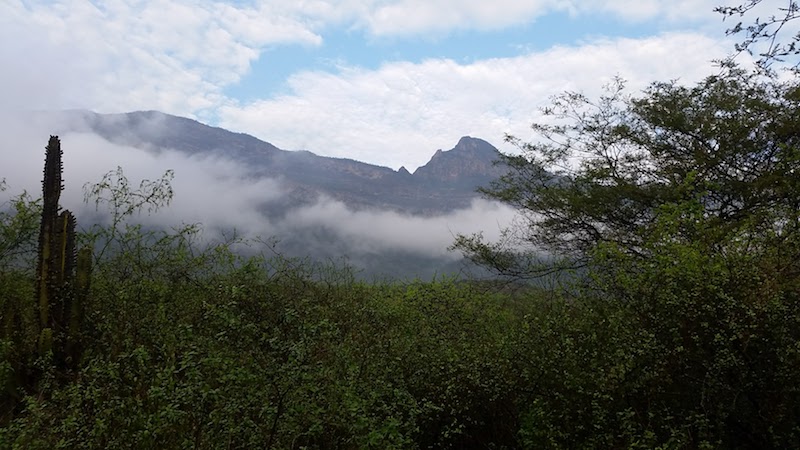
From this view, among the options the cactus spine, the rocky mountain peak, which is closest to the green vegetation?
the cactus spine

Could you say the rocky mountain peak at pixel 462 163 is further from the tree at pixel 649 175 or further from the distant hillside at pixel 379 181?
the tree at pixel 649 175

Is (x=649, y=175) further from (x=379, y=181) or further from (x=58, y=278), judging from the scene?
(x=379, y=181)

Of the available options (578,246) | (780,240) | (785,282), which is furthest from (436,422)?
(578,246)

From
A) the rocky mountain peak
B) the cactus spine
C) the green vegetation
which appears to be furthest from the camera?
the rocky mountain peak

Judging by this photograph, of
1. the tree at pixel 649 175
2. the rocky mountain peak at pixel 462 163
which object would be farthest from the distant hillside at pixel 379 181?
the tree at pixel 649 175

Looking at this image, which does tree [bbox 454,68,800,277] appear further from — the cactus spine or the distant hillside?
the distant hillside

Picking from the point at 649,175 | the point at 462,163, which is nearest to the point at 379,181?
the point at 462,163

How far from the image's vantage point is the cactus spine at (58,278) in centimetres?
697

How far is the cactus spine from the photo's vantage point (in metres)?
6.97

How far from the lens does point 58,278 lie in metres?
7.27

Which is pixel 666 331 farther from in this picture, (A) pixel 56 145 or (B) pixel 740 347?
(A) pixel 56 145

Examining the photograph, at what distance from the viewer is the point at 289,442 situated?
4.30m

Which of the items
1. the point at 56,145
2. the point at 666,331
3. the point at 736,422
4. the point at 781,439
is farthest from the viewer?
the point at 56,145

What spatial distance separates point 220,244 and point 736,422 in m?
7.62
